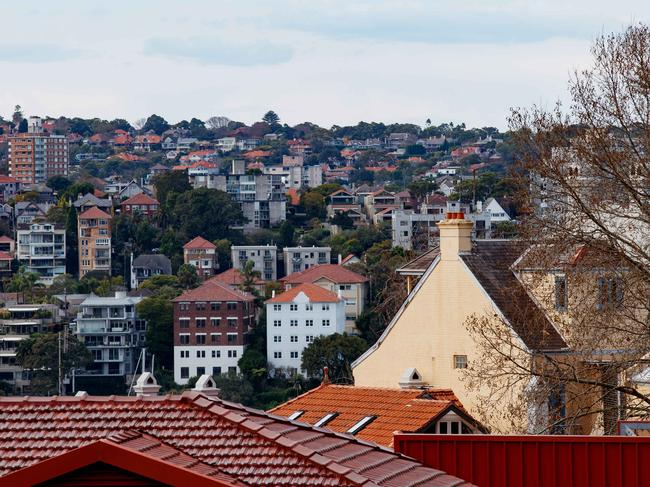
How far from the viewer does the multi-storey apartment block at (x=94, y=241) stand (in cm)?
16212

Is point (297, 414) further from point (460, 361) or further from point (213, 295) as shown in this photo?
point (213, 295)

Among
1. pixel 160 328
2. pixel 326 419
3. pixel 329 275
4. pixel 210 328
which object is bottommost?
pixel 160 328

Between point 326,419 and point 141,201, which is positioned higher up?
point 141,201

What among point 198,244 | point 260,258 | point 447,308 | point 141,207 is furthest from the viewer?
point 141,207

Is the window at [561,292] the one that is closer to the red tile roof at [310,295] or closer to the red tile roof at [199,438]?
the red tile roof at [199,438]

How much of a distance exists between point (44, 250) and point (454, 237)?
13815 cm

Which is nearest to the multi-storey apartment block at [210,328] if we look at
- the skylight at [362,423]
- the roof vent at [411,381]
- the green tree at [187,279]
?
the green tree at [187,279]

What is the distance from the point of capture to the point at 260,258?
528ft

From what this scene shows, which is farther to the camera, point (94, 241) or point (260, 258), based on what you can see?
point (94, 241)

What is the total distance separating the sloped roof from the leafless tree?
0.86 m

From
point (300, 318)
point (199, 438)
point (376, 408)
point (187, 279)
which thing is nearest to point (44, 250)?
point (187, 279)

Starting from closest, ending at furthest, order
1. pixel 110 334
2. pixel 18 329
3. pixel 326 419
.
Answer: pixel 326 419 → pixel 18 329 → pixel 110 334

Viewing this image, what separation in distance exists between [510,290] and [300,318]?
103 m

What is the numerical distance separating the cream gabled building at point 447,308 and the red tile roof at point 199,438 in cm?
1646
